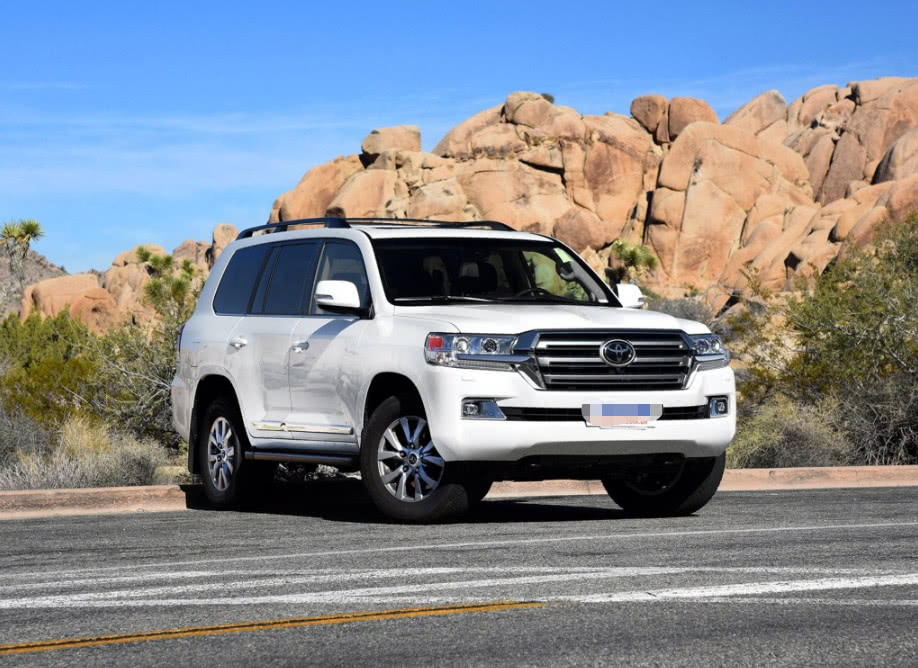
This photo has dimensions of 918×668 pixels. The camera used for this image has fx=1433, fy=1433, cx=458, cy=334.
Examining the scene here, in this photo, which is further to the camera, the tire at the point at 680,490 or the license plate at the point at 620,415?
the tire at the point at 680,490

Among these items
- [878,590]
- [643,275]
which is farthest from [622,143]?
[878,590]

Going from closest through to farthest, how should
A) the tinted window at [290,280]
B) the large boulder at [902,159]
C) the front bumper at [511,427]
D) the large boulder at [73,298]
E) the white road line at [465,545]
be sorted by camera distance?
1. the white road line at [465,545]
2. the front bumper at [511,427]
3. the tinted window at [290,280]
4. the large boulder at [902,159]
5. the large boulder at [73,298]

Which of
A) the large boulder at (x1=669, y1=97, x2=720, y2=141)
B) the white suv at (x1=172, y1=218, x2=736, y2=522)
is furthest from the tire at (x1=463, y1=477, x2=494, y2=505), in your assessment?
the large boulder at (x1=669, y1=97, x2=720, y2=141)

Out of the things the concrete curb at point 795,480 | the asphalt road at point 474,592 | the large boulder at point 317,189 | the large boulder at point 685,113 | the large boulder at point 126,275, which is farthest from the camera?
the large boulder at point 126,275

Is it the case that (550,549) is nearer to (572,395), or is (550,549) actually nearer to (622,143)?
(572,395)

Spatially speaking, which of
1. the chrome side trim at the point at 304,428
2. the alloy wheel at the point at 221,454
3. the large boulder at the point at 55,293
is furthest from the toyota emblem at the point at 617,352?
the large boulder at the point at 55,293

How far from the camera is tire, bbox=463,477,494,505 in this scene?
9523 mm

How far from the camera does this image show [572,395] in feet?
31.1

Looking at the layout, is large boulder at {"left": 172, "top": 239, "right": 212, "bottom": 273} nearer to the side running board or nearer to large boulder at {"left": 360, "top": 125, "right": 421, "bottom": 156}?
large boulder at {"left": 360, "top": 125, "right": 421, "bottom": 156}

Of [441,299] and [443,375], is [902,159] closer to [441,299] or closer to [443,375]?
[441,299]

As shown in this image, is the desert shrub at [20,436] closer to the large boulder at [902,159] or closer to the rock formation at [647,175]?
the rock formation at [647,175]

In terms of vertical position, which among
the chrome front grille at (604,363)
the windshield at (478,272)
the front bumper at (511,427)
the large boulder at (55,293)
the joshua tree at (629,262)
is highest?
the large boulder at (55,293)

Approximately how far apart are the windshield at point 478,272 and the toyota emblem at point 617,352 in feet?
3.61

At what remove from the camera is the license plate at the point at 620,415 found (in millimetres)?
9492
